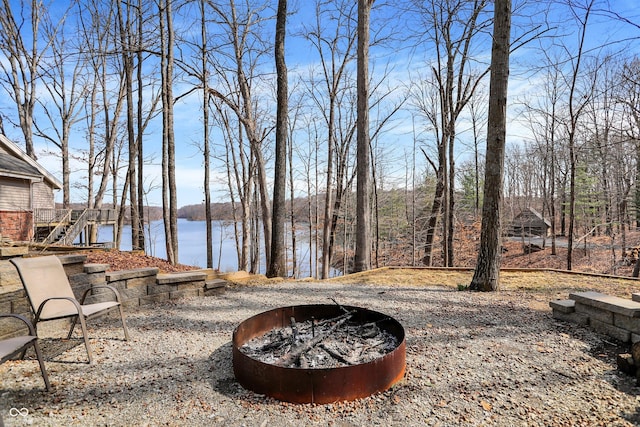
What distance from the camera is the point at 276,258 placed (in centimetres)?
688

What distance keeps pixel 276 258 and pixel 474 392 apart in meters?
5.02

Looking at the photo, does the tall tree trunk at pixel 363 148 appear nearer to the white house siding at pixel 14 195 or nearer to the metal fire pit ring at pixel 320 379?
the metal fire pit ring at pixel 320 379

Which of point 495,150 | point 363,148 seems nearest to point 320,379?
point 495,150

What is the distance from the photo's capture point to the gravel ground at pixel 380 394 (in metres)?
2.00

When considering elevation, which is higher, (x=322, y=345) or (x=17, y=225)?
(x=17, y=225)

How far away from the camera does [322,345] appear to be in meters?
2.76

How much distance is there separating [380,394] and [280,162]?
5.44 m

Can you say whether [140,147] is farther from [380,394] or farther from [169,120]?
[380,394]

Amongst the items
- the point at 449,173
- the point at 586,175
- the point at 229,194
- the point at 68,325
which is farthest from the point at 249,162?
the point at 586,175

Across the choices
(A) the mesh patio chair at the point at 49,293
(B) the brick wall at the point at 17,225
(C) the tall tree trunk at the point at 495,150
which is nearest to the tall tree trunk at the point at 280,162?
(C) the tall tree trunk at the point at 495,150

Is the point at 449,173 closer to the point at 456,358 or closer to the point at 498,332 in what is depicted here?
the point at 498,332
